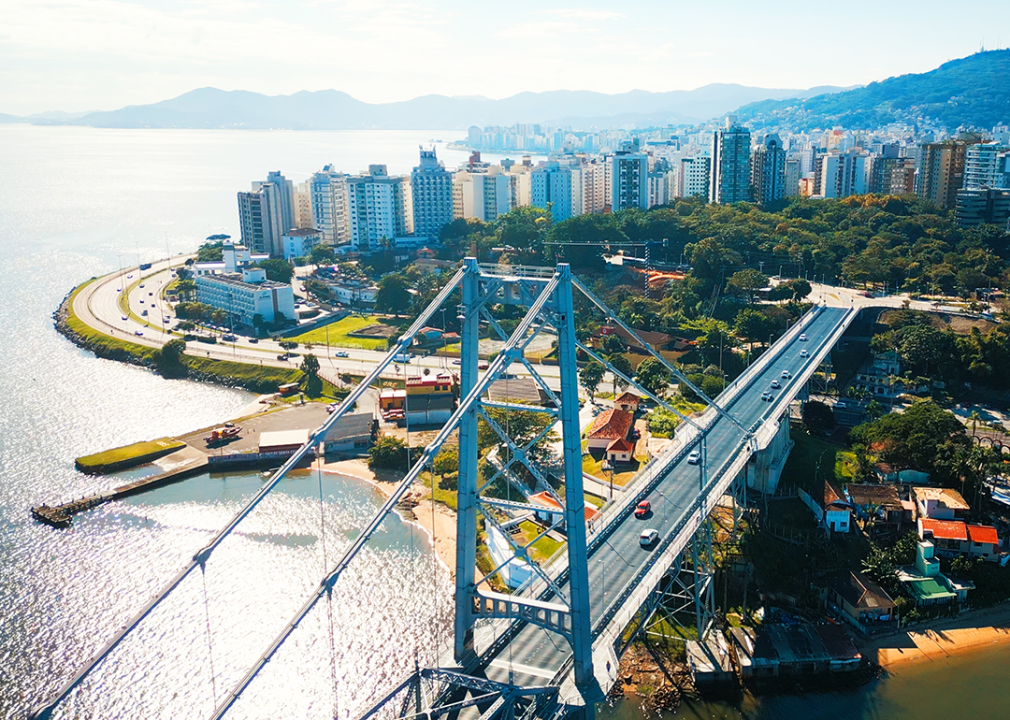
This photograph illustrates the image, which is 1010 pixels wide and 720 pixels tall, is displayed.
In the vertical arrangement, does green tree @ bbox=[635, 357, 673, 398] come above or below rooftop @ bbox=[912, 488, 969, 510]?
above

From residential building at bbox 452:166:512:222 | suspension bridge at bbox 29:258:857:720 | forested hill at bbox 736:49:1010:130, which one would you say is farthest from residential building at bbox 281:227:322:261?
forested hill at bbox 736:49:1010:130

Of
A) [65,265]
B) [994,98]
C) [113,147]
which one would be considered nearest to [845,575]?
[65,265]

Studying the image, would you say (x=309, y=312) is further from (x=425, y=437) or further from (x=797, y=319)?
(x=797, y=319)

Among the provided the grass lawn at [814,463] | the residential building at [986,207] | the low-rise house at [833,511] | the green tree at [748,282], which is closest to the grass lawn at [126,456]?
the grass lawn at [814,463]

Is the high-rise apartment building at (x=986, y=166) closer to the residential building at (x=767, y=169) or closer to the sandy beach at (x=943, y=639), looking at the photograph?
the residential building at (x=767, y=169)

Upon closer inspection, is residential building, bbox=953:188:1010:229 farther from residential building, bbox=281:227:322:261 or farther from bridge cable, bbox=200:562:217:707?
bridge cable, bbox=200:562:217:707

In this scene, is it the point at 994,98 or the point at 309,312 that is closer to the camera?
the point at 309,312
